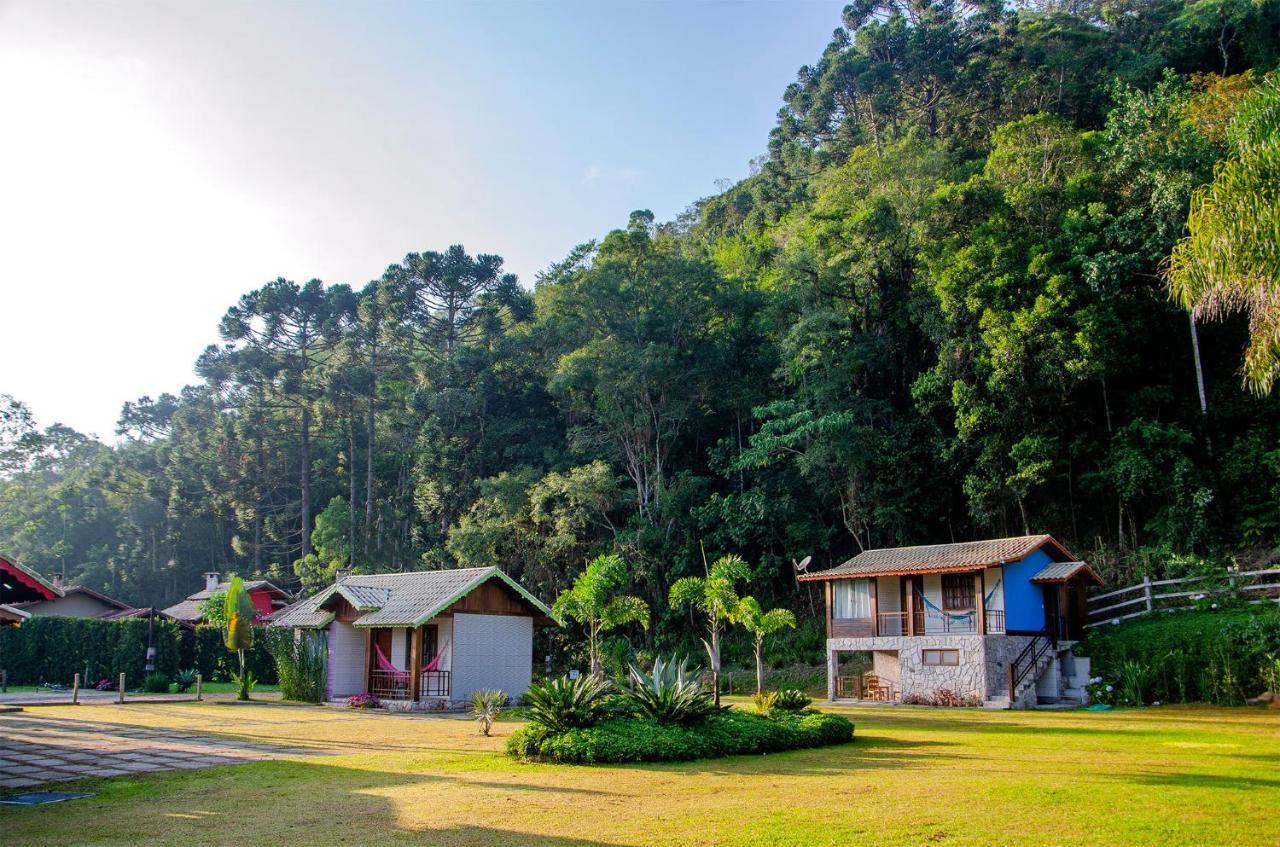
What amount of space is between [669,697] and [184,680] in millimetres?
28606

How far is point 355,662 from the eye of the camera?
29.0m

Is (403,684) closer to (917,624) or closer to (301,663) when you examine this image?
(301,663)

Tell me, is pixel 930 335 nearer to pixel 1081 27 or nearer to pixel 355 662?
pixel 355 662

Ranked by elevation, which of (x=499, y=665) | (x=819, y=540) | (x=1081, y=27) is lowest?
(x=499, y=665)

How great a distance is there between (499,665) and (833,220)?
20.0 metres

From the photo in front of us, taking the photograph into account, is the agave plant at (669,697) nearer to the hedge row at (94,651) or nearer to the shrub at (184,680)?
the shrub at (184,680)

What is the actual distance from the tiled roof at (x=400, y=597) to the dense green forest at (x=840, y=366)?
1029 centimetres

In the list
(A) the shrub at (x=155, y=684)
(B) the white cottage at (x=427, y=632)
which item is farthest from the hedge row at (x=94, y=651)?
(B) the white cottage at (x=427, y=632)

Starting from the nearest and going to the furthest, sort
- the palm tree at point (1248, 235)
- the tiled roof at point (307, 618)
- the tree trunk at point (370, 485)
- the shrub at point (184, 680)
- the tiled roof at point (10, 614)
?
the palm tree at point (1248, 235)
the tiled roof at point (10, 614)
the tiled roof at point (307, 618)
the shrub at point (184, 680)
the tree trunk at point (370, 485)

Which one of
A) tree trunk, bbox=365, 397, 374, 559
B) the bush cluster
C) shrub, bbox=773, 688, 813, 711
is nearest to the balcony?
the bush cluster

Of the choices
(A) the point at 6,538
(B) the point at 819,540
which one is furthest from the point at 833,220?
(A) the point at 6,538

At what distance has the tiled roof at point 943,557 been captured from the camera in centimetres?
2562

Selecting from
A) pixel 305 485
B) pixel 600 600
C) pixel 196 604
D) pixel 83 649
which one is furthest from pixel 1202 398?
pixel 305 485

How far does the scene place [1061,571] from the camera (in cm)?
2655
